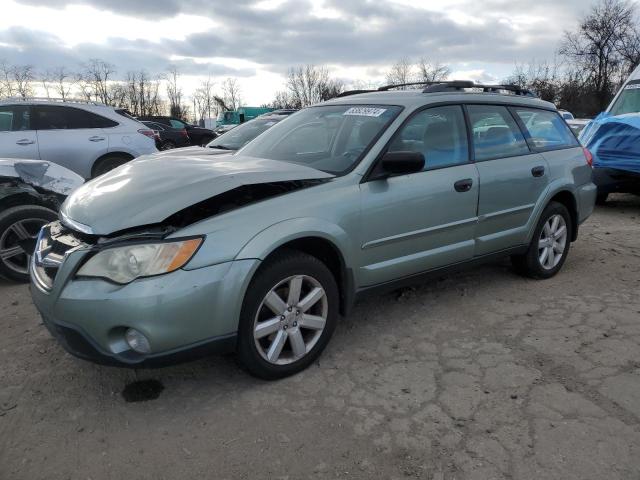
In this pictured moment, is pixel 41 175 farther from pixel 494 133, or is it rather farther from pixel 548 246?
pixel 548 246

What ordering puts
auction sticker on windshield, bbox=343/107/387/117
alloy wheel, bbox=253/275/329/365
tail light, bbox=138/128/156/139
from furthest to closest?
tail light, bbox=138/128/156/139 < auction sticker on windshield, bbox=343/107/387/117 < alloy wheel, bbox=253/275/329/365

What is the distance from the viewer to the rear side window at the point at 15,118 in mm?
7199

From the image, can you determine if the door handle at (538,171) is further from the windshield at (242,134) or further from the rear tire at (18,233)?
the rear tire at (18,233)

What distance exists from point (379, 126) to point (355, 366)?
161cm

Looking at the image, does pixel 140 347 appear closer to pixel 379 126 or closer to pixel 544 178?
pixel 379 126

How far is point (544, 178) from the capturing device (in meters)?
4.42

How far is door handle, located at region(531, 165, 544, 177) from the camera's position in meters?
4.32

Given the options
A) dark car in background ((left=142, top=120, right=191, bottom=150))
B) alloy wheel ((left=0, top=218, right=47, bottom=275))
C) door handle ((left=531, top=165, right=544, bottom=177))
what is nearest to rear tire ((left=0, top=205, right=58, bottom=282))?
alloy wheel ((left=0, top=218, right=47, bottom=275))

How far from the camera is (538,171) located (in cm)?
436

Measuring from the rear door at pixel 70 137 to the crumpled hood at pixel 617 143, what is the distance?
7.54 meters

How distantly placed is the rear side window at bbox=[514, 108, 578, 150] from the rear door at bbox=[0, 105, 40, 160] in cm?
642

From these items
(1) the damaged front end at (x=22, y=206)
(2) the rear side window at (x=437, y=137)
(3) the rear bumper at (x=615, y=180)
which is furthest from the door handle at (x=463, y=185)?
(3) the rear bumper at (x=615, y=180)

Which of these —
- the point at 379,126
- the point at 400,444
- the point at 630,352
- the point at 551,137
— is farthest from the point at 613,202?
the point at 400,444

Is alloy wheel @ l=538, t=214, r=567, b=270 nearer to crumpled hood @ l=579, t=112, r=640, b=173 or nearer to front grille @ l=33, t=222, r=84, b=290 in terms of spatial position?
crumpled hood @ l=579, t=112, r=640, b=173
